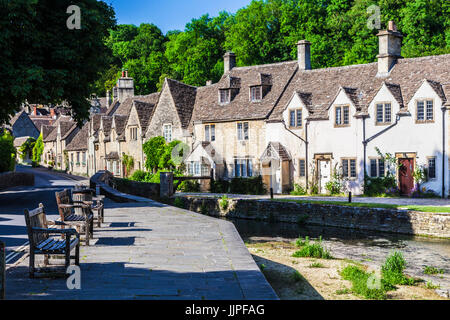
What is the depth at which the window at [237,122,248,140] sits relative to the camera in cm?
→ 4297

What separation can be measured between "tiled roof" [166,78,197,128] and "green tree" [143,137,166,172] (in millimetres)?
2972

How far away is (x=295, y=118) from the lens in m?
39.5

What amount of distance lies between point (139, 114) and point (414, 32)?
26.8 metres

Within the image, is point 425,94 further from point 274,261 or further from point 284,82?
point 274,261

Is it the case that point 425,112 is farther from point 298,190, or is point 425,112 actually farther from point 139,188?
point 139,188

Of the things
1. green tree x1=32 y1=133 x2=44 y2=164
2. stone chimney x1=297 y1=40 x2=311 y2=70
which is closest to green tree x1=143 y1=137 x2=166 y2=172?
stone chimney x1=297 y1=40 x2=311 y2=70

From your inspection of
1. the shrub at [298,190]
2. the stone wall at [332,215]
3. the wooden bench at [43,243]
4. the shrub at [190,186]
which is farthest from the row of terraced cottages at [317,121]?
the wooden bench at [43,243]

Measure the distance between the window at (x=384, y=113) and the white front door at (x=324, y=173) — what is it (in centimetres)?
478

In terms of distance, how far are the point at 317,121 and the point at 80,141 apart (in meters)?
45.3

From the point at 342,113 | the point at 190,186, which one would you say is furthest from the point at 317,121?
the point at 190,186

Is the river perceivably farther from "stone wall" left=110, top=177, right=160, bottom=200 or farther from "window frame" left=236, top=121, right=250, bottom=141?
"window frame" left=236, top=121, right=250, bottom=141

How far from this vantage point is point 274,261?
1692 centimetres

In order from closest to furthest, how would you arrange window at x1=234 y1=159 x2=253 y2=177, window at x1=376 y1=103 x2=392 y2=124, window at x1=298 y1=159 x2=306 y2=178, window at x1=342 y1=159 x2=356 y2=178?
window at x1=376 y1=103 x2=392 y2=124 → window at x1=342 y1=159 x2=356 y2=178 → window at x1=298 y1=159 x2=306 y2=178 → window at x1=234 y1=159 x2=253 y2=177

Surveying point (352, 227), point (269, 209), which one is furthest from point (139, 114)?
point (352, 227)
